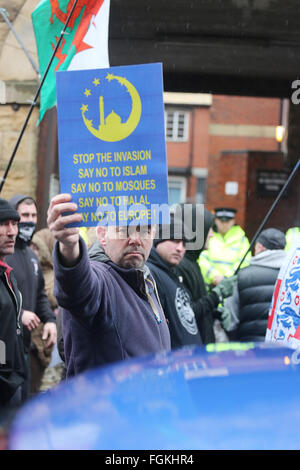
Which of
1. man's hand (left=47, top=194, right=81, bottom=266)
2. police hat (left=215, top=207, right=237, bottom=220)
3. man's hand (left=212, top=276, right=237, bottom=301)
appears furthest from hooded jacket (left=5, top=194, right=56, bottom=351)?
police hat (left=215, top=207, right=237, bottom=220)

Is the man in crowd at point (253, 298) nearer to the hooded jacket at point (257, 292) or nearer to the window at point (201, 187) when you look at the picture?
the hooded jacket at point (257, 292)

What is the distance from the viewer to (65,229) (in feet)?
8.13

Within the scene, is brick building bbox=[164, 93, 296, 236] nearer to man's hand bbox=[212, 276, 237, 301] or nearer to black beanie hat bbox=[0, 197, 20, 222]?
man's hand bbox=[212, 276, 237, 301]

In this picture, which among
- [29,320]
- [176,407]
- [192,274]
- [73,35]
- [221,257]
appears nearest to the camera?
[176,407]

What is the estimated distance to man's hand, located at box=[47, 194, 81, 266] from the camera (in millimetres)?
2473

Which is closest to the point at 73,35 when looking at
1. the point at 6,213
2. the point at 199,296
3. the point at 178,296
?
the point at 6,213

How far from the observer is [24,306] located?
571 cm

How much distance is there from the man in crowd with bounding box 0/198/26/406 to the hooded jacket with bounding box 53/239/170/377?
1.57 metres

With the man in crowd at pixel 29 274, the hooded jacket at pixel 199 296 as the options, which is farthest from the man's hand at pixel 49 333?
the hooded jacket at pixel 199 296

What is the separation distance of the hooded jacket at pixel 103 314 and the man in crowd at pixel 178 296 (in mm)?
1234

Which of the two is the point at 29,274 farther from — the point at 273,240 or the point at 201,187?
the point at 201,187

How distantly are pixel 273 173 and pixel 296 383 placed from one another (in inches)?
656

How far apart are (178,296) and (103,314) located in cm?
179

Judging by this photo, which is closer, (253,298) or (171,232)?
(171,232)
